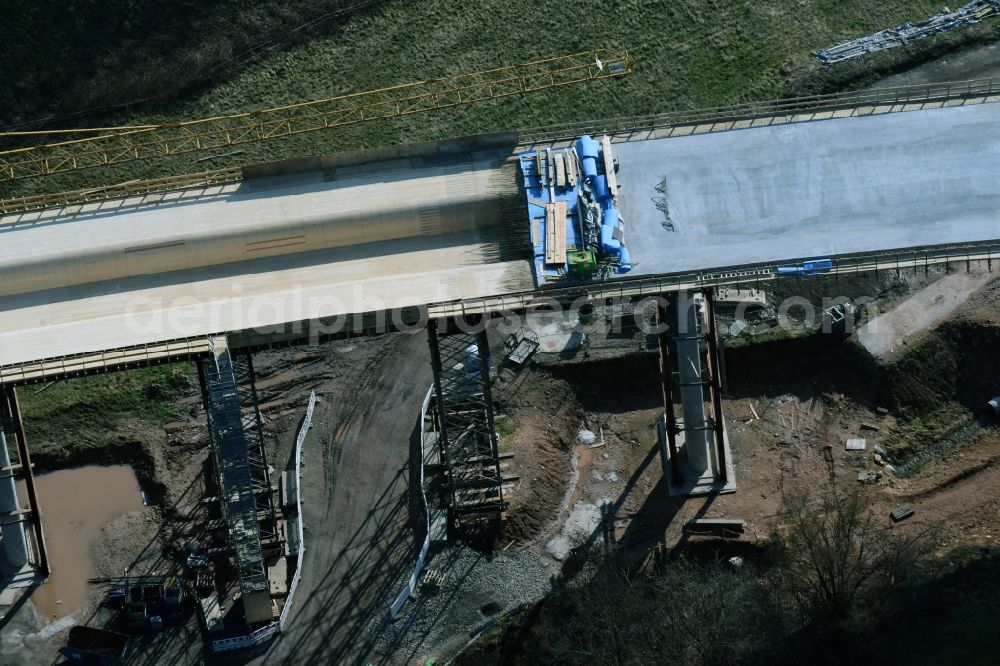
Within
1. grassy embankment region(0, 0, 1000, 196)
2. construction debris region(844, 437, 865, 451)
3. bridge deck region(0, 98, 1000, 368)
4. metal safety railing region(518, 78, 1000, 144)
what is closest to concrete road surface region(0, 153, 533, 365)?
bridge deck region(0, 98, 1000, 368)

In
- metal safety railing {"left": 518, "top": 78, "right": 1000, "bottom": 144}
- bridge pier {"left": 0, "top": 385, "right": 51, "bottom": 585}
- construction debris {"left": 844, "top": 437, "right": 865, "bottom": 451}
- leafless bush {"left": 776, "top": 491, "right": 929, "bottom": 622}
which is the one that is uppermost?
metal safety railing {"left": 518, "top": 78, "right": 1000, "bottom": 144}

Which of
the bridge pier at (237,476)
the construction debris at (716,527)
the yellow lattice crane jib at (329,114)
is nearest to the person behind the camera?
the bridge pier at (237,476)

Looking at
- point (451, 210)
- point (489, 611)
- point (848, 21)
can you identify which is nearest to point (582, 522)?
point (489, 611)

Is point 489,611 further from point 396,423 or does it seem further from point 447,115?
point 447,115

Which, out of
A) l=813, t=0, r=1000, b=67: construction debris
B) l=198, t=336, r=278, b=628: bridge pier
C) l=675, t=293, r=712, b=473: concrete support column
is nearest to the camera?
l=198, t=336, r=278, b=628: bridge pier

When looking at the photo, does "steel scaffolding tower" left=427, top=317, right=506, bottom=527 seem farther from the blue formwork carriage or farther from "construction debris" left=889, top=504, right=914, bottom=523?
"construction debris" left=889, top=504, right=914, bottom=523

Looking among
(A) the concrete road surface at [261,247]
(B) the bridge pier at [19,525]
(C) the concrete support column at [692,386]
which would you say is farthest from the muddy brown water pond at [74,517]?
(C) the concrete support column at [692,386]

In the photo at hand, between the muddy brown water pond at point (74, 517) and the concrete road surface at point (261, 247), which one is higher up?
the concrete road surface at point (261, 247)

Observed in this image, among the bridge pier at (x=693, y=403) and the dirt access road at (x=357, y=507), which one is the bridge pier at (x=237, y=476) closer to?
the dirt access road at (x=357, y=507)
